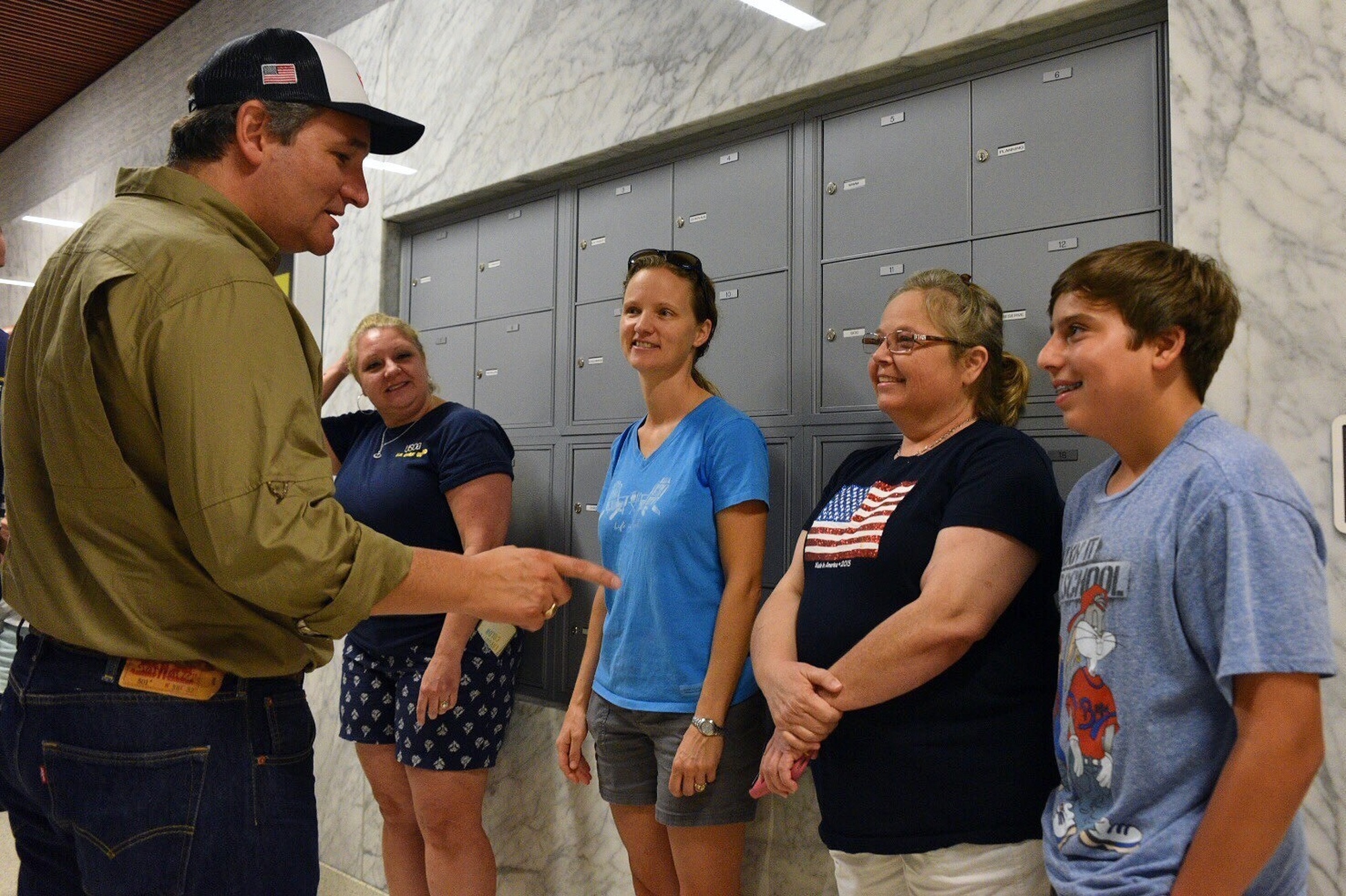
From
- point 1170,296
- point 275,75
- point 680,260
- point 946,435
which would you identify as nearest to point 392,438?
point 680,260

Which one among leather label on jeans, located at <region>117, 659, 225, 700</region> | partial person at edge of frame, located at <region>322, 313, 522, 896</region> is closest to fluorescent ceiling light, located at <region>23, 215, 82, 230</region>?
partial person at edge of frame, located at <region>322, 313, 522, 896</region>

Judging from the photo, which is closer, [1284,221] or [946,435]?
[1284,221]

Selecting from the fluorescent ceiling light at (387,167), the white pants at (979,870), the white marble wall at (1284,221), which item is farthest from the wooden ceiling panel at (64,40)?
the white pants at (979,870)

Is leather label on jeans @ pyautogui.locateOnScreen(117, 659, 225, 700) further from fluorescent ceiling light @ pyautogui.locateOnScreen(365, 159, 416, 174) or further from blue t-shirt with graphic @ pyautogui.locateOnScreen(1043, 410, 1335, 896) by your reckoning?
fluorescent ceiling light @ pyautogui.locateOnScreen(365, 159, 416, 174)

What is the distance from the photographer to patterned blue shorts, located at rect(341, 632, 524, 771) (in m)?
2.82

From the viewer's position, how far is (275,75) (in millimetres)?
1530

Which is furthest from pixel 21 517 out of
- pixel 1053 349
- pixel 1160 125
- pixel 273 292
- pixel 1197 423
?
pixel 1160 125

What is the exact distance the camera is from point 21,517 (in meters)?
1.41

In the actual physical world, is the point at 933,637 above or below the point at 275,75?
below

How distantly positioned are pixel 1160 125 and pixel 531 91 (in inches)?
80.4

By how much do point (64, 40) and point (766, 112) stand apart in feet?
18.8

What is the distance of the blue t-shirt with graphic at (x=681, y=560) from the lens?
2258mm

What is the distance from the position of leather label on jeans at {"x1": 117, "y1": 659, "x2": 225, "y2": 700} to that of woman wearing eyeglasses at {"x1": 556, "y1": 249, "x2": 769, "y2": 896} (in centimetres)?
106

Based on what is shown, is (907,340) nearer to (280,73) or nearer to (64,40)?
(280,73)
